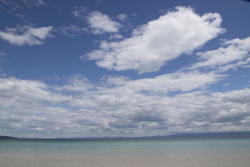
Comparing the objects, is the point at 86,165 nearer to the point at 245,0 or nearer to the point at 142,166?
the point at 142,166

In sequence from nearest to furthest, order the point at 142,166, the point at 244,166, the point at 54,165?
the point at 244,166 → the point at 142,166 → the point at 54,165

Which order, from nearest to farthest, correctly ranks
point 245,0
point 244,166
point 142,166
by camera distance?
point 245,0
point 244,166
point 142,166

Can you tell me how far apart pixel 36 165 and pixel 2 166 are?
2.33 meters

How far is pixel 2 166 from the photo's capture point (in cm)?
1625

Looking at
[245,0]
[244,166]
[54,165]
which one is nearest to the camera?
[245,0]

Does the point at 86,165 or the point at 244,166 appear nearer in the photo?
the point at 244,166

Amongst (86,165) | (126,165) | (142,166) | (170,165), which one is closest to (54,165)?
(86,165)

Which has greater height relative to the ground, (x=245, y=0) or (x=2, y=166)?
(x=245, y=0)

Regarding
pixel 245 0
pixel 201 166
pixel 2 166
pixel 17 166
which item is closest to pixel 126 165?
pixel 201 166

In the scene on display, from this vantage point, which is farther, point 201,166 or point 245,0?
point 201,166

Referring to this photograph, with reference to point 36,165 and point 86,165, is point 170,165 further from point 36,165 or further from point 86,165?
point 36,165

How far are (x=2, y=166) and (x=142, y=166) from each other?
33.7ft

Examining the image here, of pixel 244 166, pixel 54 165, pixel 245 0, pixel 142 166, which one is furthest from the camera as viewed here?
pixel 54 165

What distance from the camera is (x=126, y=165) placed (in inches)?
663
